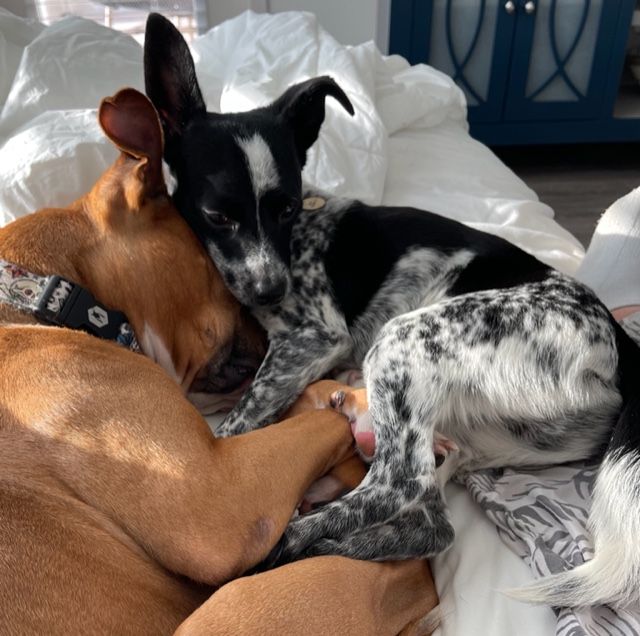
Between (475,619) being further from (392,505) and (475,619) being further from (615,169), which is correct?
(615,169)

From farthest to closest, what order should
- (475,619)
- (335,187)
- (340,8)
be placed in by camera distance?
(340,8) → (335,187) → (475,619)

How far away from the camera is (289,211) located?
69.9 inches

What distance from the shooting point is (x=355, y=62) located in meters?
2.64

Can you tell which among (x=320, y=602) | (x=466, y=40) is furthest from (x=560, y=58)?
(x=320, y=602)

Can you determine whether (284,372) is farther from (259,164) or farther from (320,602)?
(320,602)

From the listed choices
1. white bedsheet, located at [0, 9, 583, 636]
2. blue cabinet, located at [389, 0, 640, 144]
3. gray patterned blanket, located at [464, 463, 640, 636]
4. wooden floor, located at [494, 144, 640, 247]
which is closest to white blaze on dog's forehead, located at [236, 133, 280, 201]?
white bedsheet, located at [0, 9, 583, 636]

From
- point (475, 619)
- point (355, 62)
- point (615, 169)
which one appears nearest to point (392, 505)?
point (475, 619)

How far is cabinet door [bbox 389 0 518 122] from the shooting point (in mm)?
4410

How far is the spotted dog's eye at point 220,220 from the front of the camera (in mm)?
1644

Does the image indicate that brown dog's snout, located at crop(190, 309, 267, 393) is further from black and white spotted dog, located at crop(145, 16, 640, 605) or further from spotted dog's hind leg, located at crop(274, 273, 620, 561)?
spotted dog's hind leg, located at crop(274, 273, 620, 561)

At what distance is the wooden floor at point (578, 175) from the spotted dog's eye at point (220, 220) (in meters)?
2.85

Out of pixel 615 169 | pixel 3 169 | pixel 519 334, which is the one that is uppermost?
pixel 3 169

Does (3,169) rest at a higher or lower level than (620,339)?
higher

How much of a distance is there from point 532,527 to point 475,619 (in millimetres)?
200
